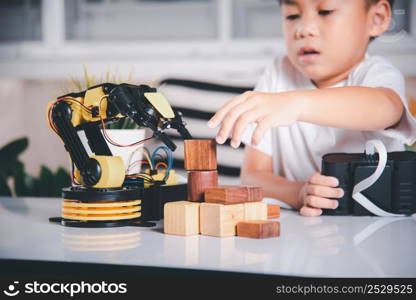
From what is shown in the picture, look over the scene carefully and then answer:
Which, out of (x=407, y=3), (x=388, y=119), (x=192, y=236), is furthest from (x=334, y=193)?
(x=407, y=3)

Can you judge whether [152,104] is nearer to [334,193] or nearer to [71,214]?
[71,214]

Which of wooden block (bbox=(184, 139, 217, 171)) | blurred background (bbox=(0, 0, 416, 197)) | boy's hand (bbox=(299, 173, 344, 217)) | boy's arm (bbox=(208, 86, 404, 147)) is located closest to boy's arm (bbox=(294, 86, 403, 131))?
boy's arm (bbox=(208, 86, 404, 147))

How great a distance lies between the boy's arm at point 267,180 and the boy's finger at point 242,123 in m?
0.34

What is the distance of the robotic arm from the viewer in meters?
0.81

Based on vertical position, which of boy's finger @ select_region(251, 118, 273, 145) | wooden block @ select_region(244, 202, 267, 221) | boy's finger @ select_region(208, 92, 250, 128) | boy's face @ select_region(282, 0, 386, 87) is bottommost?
wooden block @ select_region(244, 202, 267, 221)

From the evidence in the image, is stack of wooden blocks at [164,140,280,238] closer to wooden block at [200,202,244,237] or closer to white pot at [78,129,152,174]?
wooden block at [200,202,244,237]

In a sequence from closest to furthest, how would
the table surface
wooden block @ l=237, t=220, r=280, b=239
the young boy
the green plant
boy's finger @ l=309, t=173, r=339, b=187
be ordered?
1. the table surface
2. wooden block @ l=237, t=220, r=280, b=239
3. the young boy
4. boy's finger @ l=309, t=173, r=339, b=187
5. the green plant

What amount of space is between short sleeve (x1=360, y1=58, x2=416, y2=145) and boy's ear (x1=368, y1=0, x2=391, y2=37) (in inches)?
2.8

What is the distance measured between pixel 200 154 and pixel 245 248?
0.18 m

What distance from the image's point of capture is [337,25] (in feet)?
3.95

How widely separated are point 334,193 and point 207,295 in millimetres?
490

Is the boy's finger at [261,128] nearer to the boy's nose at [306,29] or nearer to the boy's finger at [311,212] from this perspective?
the boy's finger at [311,212]

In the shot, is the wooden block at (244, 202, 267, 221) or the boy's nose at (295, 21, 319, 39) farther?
the boy's nose at (295, 21, 319, 39)

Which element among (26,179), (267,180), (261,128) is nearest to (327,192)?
(261,128)
